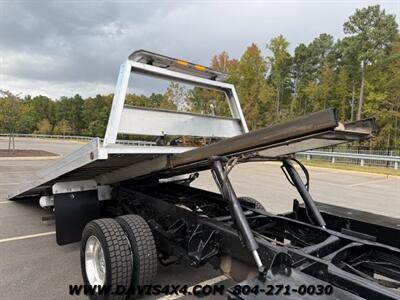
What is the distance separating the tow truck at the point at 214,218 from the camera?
204cm

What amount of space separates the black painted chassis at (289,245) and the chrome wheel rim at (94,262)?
0.60m

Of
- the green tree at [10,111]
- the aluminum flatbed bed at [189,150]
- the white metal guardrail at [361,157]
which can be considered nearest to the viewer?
the aluminum flatbed bed at [189,150]

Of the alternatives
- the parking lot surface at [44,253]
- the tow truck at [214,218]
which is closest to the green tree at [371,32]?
the parking lot surface at [44,253]

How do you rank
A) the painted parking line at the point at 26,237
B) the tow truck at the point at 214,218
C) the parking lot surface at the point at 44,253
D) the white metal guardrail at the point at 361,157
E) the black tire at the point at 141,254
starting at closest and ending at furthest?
the tow truck at the point at 214,218 → the black tire at the point at 141,254 → the parking lot surface at the point at 44,253 → the painted parking line at the point at 26,237 → the white metal guardrail at the point at 361,157

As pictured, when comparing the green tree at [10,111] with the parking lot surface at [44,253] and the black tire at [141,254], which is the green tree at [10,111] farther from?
the black tire at [141,254]

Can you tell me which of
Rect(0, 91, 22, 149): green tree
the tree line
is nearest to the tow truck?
Rect(0, 91, 22, 149): green tree

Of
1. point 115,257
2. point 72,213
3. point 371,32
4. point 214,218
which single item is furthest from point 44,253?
point 371,32

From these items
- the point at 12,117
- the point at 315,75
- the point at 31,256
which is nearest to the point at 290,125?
the point at 31,256

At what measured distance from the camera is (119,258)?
2875 millimetres

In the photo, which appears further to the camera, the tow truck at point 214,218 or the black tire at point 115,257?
the black tire at point 115,257

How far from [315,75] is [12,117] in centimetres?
4243

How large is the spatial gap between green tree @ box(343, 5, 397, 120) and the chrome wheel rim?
39.3m

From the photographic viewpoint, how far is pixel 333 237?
272 centimetres

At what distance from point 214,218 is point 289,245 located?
0.90m
